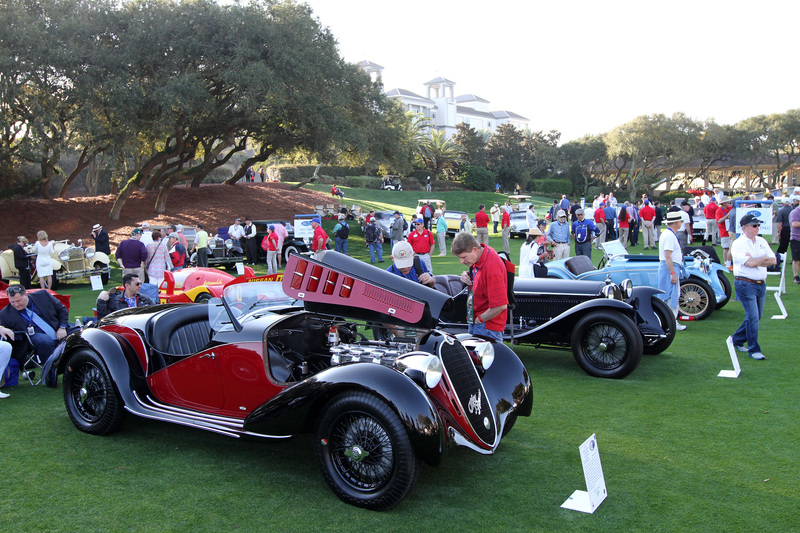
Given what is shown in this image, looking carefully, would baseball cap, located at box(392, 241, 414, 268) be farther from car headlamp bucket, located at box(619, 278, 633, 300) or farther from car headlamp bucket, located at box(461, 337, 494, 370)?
car headlamp bucket, located at box(619, 278, 633, 300)

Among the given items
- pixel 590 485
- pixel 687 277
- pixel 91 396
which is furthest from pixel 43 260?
pixel 590 485

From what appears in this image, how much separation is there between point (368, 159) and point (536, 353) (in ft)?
74.5

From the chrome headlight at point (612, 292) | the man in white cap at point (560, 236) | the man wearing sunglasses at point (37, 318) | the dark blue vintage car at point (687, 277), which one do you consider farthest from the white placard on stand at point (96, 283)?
the chrome headlight at point (612, 292)

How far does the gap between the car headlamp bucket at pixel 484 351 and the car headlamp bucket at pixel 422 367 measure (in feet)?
2.47

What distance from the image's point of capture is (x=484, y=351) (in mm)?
4848

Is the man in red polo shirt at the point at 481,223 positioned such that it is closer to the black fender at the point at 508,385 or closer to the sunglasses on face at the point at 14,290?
the sunglasses on face at the point at 14,290

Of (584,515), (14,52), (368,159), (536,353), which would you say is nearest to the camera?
(584,515)

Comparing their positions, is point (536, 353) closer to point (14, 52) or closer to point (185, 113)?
point (185, 113)

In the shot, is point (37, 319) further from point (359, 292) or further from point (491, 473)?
point (491, 473)

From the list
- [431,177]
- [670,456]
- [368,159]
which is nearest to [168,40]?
[368,159]

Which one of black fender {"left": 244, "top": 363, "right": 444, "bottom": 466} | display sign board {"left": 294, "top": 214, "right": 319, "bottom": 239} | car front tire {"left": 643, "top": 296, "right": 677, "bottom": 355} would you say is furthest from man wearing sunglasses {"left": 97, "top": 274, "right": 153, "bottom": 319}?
display sign board {"left": 294, "top": 214, "right": 319, "bottom": 239}

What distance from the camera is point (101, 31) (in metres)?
22.8

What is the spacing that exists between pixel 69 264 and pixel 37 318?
10.5 meters

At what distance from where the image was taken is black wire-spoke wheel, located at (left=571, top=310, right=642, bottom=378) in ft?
22.2
